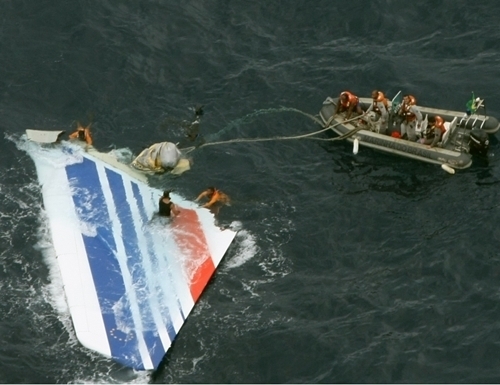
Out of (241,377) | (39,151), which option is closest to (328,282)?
(241,377)

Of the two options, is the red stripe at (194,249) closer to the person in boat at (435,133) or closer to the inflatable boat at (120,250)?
the inflatable boat at (120,250)

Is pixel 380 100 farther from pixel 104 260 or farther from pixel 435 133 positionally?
pixel 104 260

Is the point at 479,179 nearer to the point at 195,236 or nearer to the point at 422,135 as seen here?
the point at 422,135

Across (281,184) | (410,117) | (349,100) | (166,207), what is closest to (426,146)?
(410,117)

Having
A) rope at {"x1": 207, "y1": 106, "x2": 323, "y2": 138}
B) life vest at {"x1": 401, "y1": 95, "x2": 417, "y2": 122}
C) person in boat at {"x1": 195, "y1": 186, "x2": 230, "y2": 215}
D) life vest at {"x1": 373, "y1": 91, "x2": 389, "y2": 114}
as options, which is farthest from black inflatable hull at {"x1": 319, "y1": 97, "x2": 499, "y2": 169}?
person in boat at {"x1": 195, "y1": 186, "x2": 230, "y2": 215}

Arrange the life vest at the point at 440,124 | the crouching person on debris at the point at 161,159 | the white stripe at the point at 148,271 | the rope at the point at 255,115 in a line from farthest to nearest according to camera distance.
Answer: the rope at the point at 255,115, the life vest at the point at 440,124, the crouching person on debris at the point at 161,159, the white stripe at the point at 148,271

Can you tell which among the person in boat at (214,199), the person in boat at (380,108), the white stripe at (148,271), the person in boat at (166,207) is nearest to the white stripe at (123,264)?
the white stripe at (148,271)

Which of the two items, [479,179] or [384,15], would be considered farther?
[384,15]
